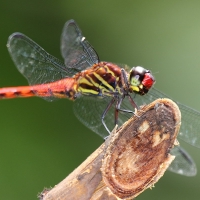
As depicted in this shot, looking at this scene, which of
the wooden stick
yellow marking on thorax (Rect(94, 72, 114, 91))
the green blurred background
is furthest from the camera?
the green blurred background

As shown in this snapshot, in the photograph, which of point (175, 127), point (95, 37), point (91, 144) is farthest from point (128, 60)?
point (175, 127)

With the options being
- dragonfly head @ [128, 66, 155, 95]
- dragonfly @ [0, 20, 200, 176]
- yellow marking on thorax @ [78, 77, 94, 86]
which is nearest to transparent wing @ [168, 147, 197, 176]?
dragonfly @ [0, 20, 200, 176]

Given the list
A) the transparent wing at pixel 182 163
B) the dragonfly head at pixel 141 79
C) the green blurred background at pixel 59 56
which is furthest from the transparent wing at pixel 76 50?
the transparent wing at pixel 182 163

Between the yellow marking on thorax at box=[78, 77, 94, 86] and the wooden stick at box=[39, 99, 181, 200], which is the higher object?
the wooden stick at box=[39, 99, 181, 200]

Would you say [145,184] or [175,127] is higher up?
[175,127]

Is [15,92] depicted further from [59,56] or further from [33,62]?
[59,56]

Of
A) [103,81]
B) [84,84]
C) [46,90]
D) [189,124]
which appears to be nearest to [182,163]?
[189,124]

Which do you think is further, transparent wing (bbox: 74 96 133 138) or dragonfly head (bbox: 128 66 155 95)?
transparent wing (bbox: 74 96 133 138)

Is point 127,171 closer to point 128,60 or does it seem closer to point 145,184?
point 145,184

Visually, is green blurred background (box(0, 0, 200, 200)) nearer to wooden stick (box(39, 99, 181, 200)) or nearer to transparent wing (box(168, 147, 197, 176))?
transparent wing (box(168, 147, 197, 176))
